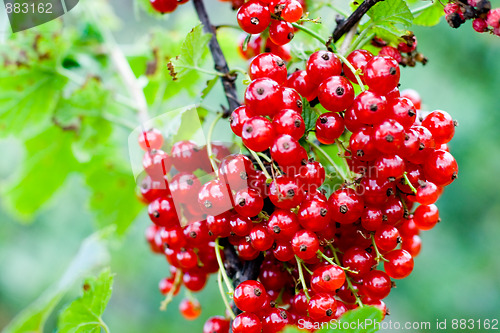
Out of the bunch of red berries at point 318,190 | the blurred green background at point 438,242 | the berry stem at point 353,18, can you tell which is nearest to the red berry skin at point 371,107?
the bunch of red berries at point 318,190

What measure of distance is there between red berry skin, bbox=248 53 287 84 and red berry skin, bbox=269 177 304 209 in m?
0.11

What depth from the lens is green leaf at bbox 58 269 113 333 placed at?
600mm

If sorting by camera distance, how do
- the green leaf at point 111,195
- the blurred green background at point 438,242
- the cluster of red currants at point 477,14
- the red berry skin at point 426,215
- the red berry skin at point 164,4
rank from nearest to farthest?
the cluster of red currants at point 477,14 → the red berry skin at point 426,215 → the red berry skin at point 164,4 → the green leaf at point 111,195 → the blurred green background at point 438,242

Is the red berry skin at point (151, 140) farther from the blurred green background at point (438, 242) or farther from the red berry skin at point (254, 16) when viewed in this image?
the blurred green background at point (438, 242)

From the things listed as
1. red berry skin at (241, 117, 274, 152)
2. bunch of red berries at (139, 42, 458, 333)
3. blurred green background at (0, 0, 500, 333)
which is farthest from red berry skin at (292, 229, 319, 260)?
blurred green background at (0, 0, 500, 333)

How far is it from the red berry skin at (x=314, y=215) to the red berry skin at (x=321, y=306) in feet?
0.23

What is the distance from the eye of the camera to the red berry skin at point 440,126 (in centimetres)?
50

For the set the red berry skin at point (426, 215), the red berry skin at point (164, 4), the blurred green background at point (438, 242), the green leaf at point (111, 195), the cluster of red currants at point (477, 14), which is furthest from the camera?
the blurred green background at point (438, 242)

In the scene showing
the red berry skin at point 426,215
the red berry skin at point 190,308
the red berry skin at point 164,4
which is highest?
the red berry skin at point 164,4

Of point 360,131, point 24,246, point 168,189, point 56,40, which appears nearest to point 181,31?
point 56,40

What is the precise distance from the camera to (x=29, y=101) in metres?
0.98

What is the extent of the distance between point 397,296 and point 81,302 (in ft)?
5.65

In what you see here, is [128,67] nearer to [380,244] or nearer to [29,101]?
[29,101]

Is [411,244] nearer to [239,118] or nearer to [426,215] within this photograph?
[426,215]
